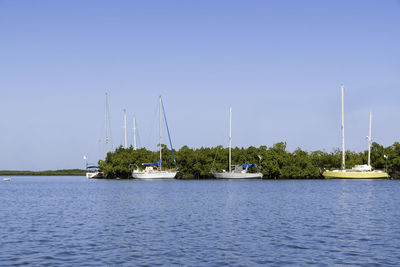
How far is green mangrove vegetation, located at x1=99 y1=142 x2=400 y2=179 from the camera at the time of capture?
6014 inches

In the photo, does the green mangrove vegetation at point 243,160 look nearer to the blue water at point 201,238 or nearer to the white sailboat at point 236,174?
the white sailboat at point 236,174

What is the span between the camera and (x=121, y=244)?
78.2 feet

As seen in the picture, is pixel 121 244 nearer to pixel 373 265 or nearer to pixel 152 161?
pixel 373 265

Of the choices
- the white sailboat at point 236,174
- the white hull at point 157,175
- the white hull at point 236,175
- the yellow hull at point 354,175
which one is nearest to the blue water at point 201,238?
the yellow hull at point 354,175

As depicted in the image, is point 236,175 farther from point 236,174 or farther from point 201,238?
point 201,238

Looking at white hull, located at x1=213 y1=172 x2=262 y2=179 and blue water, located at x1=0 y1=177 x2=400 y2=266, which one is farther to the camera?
white hull, located at x1=213 y1=172 x2=262 y2=179

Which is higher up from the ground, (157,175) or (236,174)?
(236,174)

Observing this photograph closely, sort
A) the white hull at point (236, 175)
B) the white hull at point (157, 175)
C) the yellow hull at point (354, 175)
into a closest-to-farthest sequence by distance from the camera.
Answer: the yellow hull at point (354, 175)
the white hull at point (157, 175)
the white hull at point (236, 175)

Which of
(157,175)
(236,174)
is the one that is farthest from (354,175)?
(157,175)

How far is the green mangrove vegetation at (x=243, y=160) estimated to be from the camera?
153 m

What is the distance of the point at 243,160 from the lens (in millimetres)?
158750

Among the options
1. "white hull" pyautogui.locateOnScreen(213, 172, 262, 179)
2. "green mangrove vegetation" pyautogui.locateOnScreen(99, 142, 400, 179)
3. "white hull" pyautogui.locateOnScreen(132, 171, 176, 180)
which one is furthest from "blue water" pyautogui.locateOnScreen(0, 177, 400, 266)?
"green mangrove vegetation" pyautogui.locateOnScreen(99, 142, 400, 179)

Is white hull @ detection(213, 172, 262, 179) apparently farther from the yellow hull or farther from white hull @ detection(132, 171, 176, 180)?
the yellow hull

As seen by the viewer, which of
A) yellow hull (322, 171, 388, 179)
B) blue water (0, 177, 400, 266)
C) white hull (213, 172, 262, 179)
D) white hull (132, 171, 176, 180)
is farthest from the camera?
white hull (213, 172, 262, 179)
